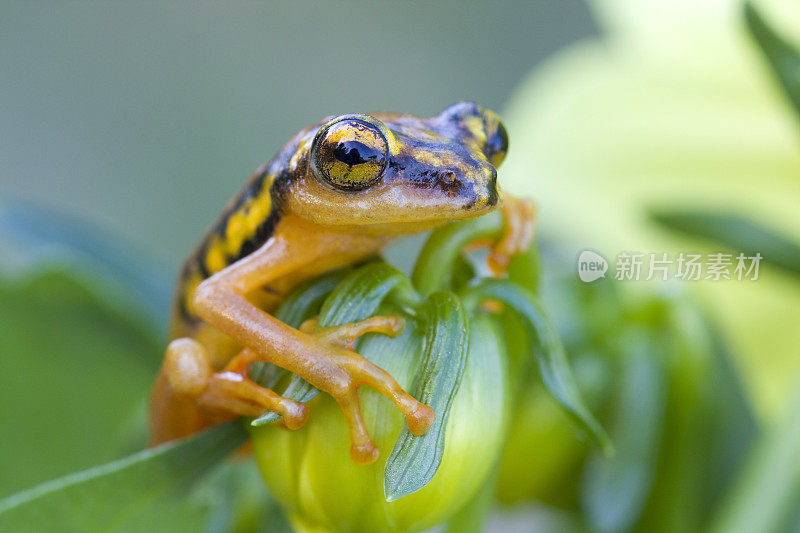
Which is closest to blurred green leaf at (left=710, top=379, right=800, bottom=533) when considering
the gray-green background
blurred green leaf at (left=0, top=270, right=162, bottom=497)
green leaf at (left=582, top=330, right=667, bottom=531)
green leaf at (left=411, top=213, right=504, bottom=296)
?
green leaf at (left=582, top=330, right=667, bottom=531)

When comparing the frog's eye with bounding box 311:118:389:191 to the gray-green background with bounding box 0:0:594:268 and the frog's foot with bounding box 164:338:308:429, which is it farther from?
the gray-green background with bounding box 0:0:594:268

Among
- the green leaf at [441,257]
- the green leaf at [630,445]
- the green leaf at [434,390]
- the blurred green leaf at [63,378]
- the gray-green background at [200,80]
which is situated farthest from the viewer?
the gray-green background at [200,80]

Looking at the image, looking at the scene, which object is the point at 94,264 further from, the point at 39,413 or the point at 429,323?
the point at 429,323

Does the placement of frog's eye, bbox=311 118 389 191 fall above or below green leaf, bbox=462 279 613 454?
above

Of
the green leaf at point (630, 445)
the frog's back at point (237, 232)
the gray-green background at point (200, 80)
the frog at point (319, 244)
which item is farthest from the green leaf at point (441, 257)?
the gray-green background at point (200, 80)

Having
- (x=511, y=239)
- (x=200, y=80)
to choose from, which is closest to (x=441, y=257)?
(x=511, y=239)

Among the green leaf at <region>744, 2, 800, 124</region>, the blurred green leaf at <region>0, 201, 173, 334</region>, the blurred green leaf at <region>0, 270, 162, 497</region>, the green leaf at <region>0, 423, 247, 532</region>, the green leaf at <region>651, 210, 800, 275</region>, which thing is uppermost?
the green leaf at <region>744, 2, 800, 124</region>

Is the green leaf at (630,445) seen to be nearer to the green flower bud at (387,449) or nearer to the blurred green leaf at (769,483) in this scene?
the blurred green leaf at (769,483)
